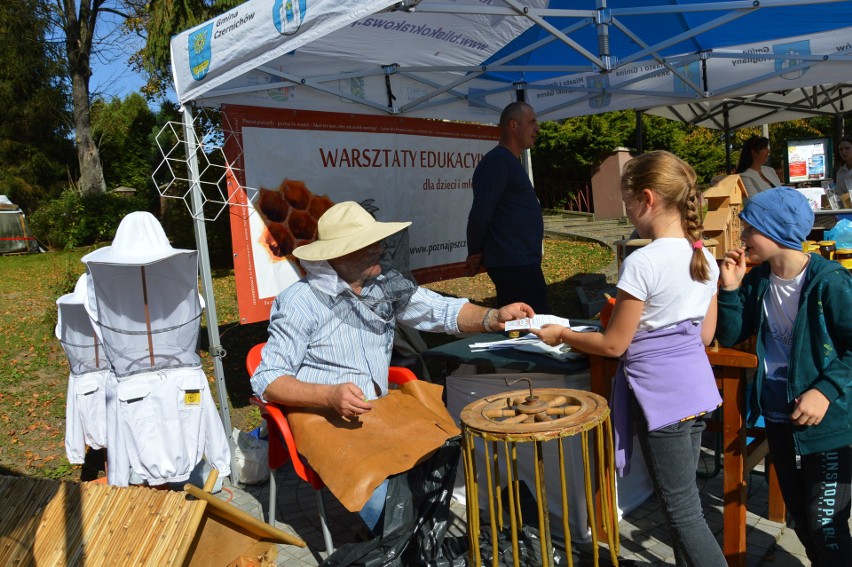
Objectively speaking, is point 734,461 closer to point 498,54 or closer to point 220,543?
point 220,543

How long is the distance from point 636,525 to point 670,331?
143 centimetres

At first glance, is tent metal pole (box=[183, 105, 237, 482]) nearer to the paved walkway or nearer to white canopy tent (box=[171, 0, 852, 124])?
white canopy tent (box=[171, 0, 852, 124])

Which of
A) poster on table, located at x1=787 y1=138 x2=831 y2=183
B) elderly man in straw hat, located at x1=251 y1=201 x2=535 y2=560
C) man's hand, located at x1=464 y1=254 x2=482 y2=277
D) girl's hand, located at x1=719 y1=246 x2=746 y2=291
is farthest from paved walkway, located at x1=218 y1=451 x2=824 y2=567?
poster on table, located at x1=787 y1=138 x2=831 y2=183

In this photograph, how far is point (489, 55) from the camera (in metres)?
5.92

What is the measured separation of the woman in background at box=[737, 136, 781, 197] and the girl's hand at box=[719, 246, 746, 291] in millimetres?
3983

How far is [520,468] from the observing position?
12.0ft

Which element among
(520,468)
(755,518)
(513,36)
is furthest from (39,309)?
(755,518)

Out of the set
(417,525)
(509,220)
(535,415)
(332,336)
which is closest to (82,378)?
A: (332,336)

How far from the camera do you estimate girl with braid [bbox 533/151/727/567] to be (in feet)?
8.04

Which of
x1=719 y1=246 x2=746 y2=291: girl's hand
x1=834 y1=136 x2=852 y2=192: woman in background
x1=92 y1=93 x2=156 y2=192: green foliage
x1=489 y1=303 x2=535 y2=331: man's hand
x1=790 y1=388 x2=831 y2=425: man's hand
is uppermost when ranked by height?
x1=92 y1=93 x2=156 y2=192: green foliage

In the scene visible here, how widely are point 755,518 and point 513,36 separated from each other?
4.10m

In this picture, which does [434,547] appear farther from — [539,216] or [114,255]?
[539,216]

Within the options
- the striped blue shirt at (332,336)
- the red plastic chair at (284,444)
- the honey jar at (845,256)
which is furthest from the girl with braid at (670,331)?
the honey jar at (845,256)

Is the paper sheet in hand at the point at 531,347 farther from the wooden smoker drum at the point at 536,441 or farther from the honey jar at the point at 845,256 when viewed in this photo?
the honey jar at the point at 845,256
